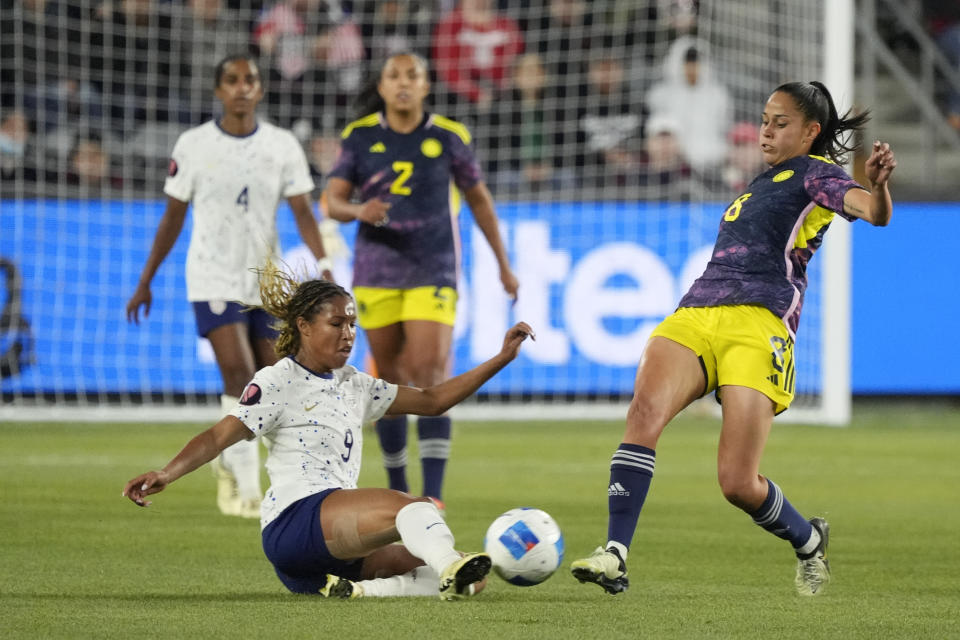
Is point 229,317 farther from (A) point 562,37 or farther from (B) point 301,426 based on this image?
(A) point 562,37

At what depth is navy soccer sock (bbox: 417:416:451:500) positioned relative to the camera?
7781 mm

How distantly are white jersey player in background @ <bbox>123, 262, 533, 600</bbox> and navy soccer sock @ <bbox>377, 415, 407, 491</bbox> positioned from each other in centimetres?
214

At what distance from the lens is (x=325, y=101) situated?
51.4 feet

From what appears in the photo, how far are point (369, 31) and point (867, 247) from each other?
5.16 meters

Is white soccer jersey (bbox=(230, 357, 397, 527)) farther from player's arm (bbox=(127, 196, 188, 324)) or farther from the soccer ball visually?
player's arm (bbox=(127, 196, 188, 324))

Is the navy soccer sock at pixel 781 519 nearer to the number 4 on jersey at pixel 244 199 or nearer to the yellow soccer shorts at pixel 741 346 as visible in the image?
the yellow soccer shorts at pixel 741 346

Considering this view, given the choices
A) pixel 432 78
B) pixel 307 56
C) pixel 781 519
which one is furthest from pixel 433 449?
pixel 432 78

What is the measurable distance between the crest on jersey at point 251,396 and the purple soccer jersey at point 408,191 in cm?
260

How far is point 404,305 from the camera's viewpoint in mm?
7992

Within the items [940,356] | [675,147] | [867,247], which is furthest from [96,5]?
[940,356]

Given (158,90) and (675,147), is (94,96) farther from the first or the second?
(675,147)

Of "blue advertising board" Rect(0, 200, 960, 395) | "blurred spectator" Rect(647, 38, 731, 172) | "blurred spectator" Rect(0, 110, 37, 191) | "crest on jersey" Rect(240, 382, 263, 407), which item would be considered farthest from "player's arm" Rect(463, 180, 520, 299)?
"blurred spectator" Rect(647, 38, 731, 172)

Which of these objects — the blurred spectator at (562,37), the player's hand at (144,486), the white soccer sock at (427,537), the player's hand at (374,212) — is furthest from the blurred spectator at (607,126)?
the player's hand at (144,486)

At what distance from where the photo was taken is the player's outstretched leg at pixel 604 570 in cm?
505
